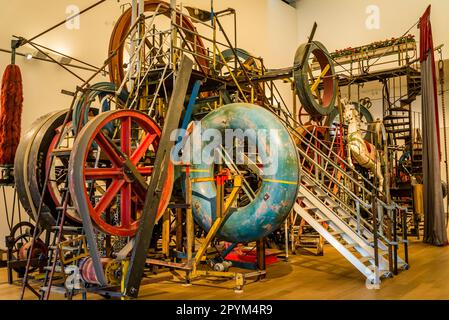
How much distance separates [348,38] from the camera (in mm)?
16203

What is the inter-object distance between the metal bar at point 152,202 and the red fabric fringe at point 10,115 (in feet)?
9.29

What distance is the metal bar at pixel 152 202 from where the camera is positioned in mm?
4783

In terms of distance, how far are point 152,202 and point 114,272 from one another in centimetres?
89

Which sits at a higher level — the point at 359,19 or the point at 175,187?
the point at 359,19

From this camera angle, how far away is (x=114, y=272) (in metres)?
5.13

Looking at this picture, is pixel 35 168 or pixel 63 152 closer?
pixel 63 152

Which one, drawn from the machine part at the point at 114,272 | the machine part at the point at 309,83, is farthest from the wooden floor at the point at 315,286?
the machine part at the point at 309,83

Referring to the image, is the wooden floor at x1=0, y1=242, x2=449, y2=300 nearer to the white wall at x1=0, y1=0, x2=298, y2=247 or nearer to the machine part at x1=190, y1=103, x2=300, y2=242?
the machine part at x1=190, y1=103, x2=300, y2=242

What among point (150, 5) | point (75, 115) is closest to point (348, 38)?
point (150, 5)

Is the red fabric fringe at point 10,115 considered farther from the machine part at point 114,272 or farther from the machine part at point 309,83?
the machine part at point 309,83

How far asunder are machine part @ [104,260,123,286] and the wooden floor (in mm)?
333

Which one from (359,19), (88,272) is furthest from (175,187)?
(359,19)

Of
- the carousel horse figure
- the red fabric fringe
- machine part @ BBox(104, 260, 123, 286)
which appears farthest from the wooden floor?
the carousel horse figure

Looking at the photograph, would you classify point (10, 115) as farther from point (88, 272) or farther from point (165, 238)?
point (88, 272)
